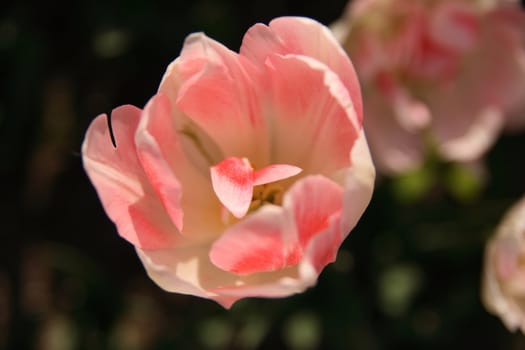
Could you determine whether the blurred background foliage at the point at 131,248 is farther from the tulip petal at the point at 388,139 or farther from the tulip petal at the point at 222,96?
the tulip petal at the point at 222,96

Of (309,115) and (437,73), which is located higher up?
(309,115)

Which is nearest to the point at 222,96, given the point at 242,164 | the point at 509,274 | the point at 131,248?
the point at 242,164

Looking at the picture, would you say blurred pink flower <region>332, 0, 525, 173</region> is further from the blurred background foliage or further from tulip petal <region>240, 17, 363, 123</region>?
tulip petal <region>240, 17, 363, 123</region>

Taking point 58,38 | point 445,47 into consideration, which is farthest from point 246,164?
point 58,38

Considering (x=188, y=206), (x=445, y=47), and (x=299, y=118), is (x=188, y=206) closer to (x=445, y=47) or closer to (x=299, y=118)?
(x=299, y=118)

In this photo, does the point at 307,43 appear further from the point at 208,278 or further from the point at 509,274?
the point at 509,274

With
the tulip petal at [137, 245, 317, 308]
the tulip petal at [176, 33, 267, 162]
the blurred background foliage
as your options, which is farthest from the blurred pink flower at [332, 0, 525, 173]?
the tulip petal at [137, 245, 317, 308]
